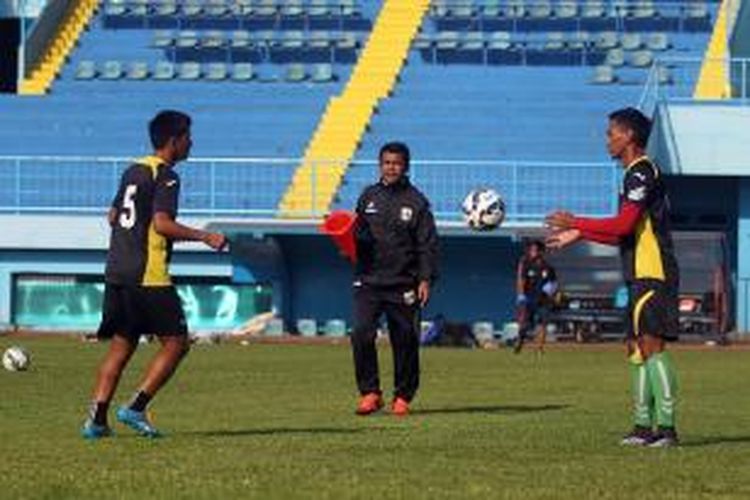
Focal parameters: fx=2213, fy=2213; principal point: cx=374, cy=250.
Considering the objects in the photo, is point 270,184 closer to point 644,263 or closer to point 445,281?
point 445,281

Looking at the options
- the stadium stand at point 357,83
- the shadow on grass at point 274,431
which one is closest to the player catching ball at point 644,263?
the shadow on grass at point 274,431

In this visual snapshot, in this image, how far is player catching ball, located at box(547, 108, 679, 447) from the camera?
13.0m

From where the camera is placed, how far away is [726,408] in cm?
1753

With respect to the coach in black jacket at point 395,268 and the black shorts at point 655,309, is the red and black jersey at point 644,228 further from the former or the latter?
the coach in black jacket at point 395,268

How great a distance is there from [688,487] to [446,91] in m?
38.2

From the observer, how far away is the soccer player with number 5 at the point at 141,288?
1329cm

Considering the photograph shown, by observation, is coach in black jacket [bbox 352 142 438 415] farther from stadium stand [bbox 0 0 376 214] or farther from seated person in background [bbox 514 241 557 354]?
stadium stand [bbox 0 0 376 214]

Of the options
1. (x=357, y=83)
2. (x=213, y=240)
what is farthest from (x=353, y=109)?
(x=213, y=240)

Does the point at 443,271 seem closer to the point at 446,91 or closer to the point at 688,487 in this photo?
the point at 446,91

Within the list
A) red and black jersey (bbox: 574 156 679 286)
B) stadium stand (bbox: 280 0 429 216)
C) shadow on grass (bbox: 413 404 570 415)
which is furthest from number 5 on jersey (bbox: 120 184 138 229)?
stadium stand (bbox: 280 0 429 216)

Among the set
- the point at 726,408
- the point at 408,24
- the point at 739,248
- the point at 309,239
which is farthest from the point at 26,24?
the point at 726,408

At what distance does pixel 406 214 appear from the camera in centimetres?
1672

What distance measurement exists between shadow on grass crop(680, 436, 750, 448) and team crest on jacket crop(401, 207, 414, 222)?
3.68m

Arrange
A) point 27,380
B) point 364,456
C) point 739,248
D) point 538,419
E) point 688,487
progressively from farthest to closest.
→ point 739,248
point 27,380
point 538,419
point 364,456
point 688,487
